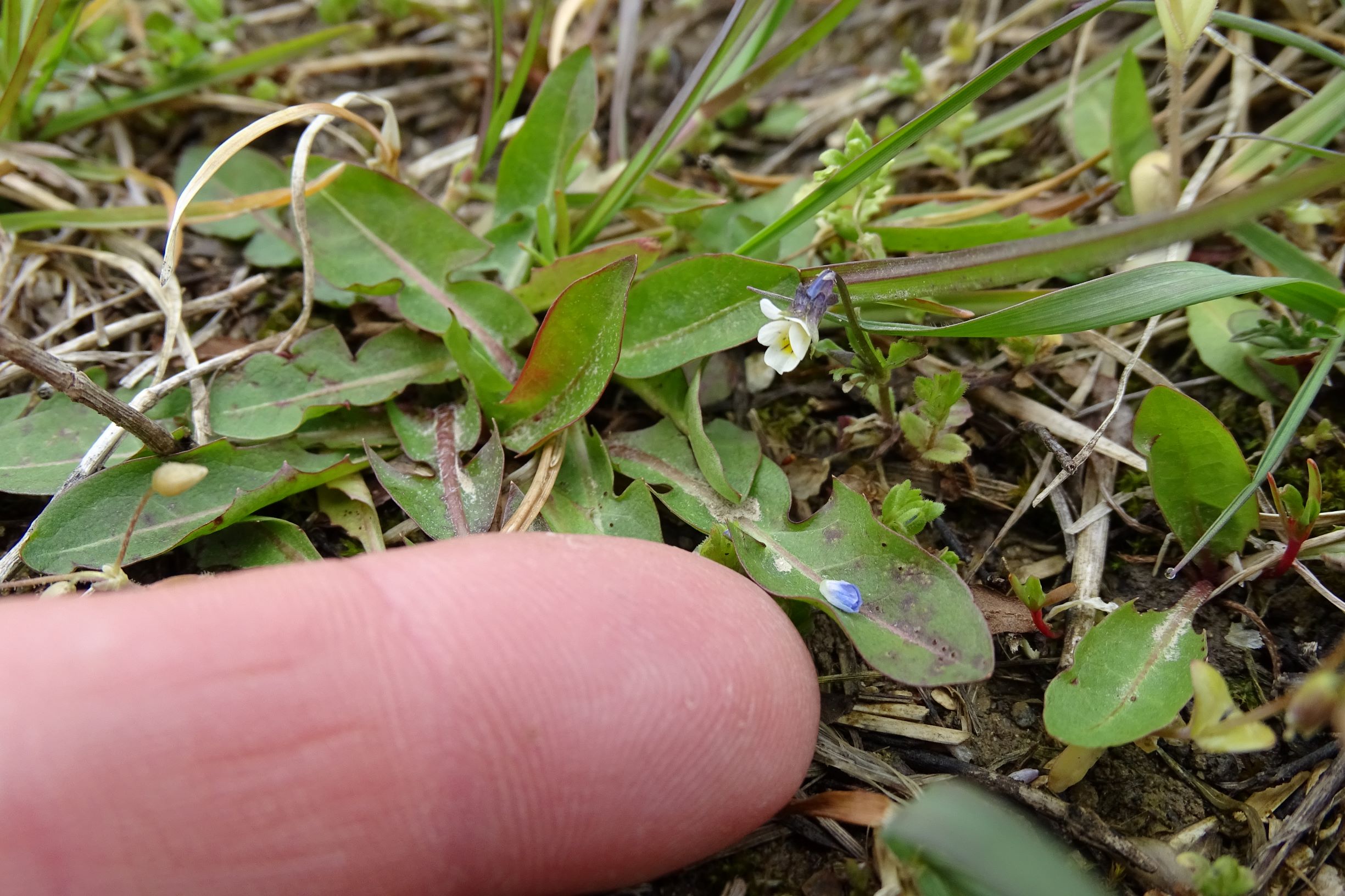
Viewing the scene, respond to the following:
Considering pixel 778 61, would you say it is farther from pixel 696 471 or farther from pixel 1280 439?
pixel 1280 439

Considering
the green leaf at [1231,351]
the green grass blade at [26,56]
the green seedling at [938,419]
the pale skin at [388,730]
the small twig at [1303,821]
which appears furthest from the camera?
the green grass blade at [26,56]

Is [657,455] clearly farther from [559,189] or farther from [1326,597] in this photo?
[1326,597]

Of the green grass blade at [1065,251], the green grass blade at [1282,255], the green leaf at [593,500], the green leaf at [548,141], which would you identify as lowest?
the green leaf at [593,500]

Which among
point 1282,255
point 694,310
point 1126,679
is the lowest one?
point 1126,679

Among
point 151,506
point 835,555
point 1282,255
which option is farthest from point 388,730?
point 1282,255

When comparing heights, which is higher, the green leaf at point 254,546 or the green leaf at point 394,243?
the green leaf at point 394,243

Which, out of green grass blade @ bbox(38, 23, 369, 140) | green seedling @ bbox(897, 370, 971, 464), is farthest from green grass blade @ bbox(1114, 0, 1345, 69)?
green grass blade @ bbox(38, 23, 369, 140)

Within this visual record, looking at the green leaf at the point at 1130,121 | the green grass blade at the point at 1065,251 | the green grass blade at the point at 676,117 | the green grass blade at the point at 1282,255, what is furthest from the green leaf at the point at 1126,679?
the green grass blade at the point at 676,117

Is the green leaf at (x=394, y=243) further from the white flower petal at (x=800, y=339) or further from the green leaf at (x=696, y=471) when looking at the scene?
the white flower petal at (x=800, y=339)
